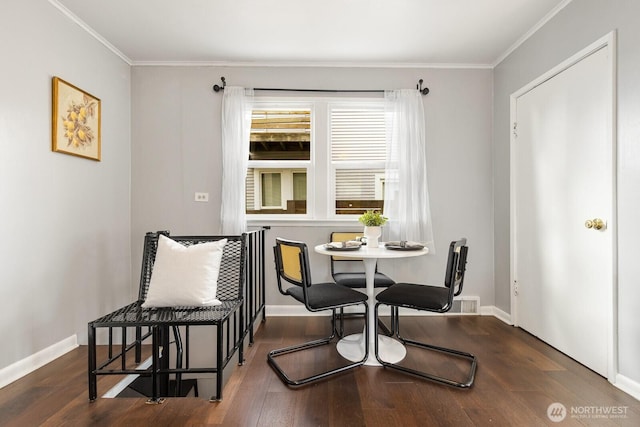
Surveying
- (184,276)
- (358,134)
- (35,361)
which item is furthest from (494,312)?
(35,361)

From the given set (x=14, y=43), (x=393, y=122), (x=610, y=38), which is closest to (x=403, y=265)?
(x=393, y=122)

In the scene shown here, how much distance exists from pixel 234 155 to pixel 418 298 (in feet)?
6.96

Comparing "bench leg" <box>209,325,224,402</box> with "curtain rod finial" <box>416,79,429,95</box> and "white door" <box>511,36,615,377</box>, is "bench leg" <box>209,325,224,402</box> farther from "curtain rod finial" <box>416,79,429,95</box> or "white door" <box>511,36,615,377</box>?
"curtain rod finial" <box>416,79,429,95</box>

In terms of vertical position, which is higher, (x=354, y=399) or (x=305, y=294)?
(x=305, y=294)

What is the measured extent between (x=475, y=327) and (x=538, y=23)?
252 cm

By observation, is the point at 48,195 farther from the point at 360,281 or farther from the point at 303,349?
the point at 360,281

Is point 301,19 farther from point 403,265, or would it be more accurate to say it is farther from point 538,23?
point 403,265

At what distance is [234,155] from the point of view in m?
3.23

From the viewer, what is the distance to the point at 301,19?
2584mm

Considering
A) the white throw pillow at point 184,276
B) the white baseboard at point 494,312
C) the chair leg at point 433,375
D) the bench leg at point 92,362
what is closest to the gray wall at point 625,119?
the chair leg at point 433,375

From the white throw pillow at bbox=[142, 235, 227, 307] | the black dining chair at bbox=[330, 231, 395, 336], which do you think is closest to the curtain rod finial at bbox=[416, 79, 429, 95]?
the black dining chair at bbox=[330, 231, 395, 336]

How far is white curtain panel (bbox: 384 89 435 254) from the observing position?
322 centimetres

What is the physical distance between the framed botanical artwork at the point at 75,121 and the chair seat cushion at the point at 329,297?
1958 millimetres

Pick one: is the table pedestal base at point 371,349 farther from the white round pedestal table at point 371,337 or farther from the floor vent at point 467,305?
the floor vent at point 467,305
